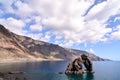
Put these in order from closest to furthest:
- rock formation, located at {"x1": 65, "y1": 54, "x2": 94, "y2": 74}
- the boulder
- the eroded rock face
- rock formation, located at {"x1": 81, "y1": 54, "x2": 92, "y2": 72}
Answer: the eroded rock face, rock formation, located at {"x1": 65, "y1": 54, "x2": 94, "y2": 74}, the boulder, rock formation, located at {"x1": 81, "y1": 54, "x2": 92, "y2": 72}

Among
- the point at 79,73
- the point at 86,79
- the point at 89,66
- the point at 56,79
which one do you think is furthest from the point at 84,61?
the point at 56,79

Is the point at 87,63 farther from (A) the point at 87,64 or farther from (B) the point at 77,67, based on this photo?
(B) the point at 77,67

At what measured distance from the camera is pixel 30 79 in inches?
3866

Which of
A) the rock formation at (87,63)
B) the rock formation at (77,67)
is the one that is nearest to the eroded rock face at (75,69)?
the rock formation at (77,67)

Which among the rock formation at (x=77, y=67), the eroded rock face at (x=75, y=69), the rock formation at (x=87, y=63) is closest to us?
the eroded rock face at (x=75, y=69)

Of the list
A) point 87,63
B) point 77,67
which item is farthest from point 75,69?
point 87,63

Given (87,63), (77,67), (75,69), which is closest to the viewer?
(75,69)

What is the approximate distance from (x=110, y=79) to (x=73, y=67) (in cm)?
3744

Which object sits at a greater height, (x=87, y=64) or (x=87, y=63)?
(x=87, y=63)

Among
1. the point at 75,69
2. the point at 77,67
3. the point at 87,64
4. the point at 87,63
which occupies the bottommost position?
the point at 75,69

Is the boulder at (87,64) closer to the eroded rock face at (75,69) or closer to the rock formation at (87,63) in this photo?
the rock formation at (87,63)

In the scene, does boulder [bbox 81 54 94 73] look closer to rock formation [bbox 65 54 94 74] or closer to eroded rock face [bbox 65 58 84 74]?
rock formation [bbox 65 54 94 74]

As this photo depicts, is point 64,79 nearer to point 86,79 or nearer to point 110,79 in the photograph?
point 86,79

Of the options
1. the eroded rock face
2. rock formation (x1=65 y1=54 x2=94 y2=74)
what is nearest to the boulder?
rock formation (x1=65 y1=54 x2=94 y2=74)
